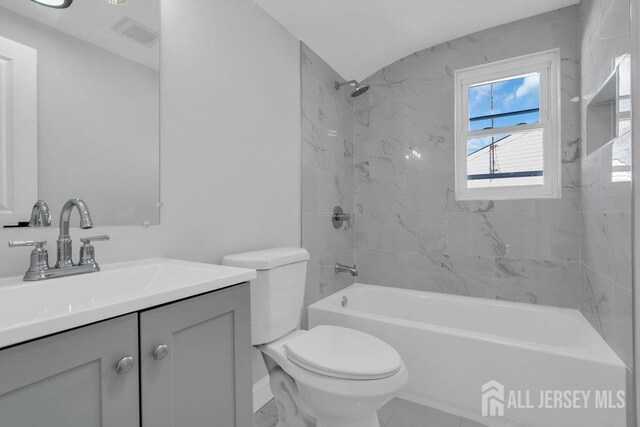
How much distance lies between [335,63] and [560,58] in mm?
1609

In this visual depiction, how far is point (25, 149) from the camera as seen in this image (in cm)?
100

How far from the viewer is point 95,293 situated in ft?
3.30

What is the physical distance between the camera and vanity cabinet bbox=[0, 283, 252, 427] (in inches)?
22.5

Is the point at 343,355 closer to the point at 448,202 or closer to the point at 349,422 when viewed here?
the point at 349,422

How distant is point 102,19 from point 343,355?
1.67m

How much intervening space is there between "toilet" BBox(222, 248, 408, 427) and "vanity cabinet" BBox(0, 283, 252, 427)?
37 cm

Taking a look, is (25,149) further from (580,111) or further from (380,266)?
(580,111)

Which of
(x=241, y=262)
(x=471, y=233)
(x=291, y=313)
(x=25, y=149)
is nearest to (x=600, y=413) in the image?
(x=471, y=233)

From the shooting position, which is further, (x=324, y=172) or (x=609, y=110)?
(x=324, y=172)

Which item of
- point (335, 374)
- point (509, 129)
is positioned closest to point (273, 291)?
point (335, 374)

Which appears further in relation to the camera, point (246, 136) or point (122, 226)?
point (246, 136)

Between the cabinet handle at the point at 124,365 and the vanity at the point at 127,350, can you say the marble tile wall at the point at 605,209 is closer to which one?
the vanity at the point at 127,350

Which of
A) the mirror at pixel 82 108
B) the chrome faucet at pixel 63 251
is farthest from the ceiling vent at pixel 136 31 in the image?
the chrome faucet at pixel 63 251

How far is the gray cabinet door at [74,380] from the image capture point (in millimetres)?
549
